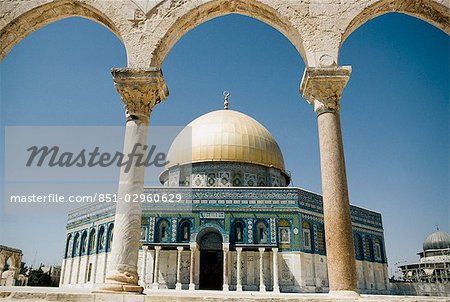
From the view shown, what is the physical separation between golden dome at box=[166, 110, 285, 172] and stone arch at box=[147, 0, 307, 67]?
52.2ft

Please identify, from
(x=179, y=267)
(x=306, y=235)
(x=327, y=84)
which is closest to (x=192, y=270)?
(x=179, y=267)

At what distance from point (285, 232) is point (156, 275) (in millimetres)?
6467

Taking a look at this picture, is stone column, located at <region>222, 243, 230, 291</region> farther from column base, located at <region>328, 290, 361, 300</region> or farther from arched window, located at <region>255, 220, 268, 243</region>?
column base, located at <region>328, 290, 361, 300</region>

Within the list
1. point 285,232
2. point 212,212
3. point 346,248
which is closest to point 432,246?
point 285,232

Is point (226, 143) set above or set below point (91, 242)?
above

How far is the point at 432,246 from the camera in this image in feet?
132

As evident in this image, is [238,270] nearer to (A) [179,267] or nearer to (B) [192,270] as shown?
(B) [192,270]

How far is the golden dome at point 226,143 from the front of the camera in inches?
882

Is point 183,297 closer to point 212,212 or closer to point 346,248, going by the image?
point 346,248

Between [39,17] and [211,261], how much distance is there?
14.9m

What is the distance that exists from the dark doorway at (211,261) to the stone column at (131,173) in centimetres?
1426

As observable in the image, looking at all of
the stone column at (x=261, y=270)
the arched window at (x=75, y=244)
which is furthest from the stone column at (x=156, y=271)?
the arched window at (x=75, y=244)

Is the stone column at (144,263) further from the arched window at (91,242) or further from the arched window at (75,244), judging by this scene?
the arched window at (75,244)

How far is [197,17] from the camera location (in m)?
6.29
